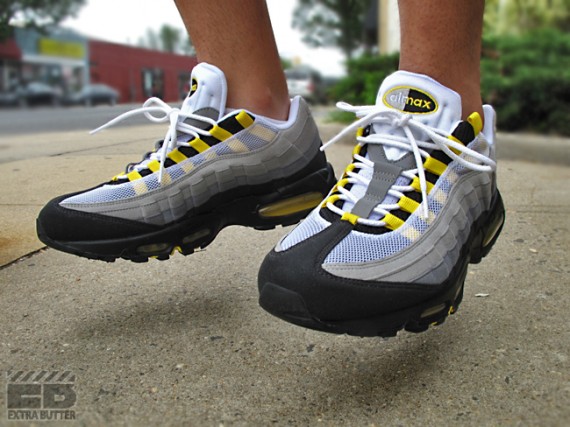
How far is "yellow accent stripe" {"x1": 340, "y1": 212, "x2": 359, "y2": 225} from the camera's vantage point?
843 millimetres

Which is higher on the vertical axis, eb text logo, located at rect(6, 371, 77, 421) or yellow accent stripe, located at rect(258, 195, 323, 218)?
yellow accent stripe, located at rect(258, 195, 323, 218)

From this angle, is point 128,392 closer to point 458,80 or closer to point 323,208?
point 323,208

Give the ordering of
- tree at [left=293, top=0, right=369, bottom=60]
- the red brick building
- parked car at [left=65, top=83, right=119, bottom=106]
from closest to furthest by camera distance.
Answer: the red brick building
tree at [left=293, top=0, right=369, bottom=60]
parked car at [left=65, top=83, right=119, bottom=106]

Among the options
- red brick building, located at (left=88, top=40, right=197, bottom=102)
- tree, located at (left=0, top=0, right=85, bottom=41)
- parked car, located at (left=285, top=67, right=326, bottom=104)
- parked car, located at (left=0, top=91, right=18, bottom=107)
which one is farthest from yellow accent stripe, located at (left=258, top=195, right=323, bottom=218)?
parked car, located at (left=0, top=91, right=18, bottom=107)

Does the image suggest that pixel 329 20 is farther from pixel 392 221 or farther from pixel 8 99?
pixel 392 221

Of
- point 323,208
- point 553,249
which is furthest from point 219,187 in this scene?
point 553,249

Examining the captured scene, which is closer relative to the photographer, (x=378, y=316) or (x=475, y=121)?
(x=378, y=316)

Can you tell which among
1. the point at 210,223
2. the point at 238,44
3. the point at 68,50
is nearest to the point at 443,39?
the point at 238,44

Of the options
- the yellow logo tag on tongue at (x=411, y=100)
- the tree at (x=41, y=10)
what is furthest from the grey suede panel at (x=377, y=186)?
the tree at (x=41, y=10)

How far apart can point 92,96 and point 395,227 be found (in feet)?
18.3

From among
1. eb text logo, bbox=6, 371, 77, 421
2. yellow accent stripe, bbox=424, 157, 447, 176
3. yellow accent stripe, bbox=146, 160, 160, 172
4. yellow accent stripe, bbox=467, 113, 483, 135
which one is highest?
yellow accent stripe, bbox=467, 113, 483, 135

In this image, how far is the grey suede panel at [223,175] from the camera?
1036mm

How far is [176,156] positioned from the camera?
3.62 feet

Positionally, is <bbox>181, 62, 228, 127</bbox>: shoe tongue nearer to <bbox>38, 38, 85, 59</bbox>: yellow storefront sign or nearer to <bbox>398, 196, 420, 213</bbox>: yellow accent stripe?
<bbox>398, 196, 420, 213</bbox>: yellow accent stripe
